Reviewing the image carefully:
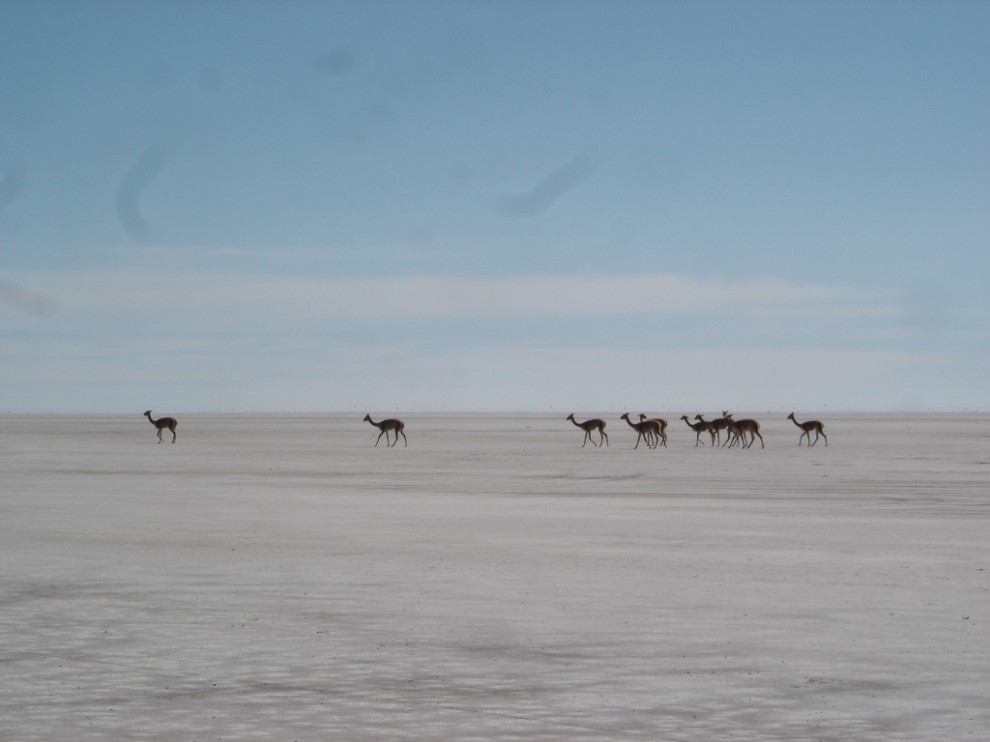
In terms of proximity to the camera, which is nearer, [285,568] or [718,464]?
[285,568]

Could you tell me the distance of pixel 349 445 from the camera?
48.9 m

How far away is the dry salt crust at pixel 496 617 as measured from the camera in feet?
22.9

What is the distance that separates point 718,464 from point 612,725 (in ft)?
85.9

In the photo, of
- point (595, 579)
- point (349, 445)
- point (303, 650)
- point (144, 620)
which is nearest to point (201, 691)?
point (303, 650)

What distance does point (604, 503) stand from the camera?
20.6m

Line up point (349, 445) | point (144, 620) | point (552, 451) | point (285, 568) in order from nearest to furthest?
1. point (144, 620)
2. point (285, 568)
3. point (552, 451)
4. point (349, 445)

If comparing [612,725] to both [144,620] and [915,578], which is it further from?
[915,578]

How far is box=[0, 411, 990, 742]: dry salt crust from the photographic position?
6.97 metres

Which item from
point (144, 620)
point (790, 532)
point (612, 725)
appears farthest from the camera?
point (790, 532)

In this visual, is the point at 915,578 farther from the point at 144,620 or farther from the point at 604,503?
the point at 604,503

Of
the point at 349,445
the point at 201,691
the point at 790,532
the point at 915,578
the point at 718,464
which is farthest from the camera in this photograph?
the point at 349,445

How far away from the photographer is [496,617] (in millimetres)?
10039

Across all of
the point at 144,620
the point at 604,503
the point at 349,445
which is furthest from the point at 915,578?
the point at 349,445

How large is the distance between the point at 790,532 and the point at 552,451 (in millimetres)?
26323
